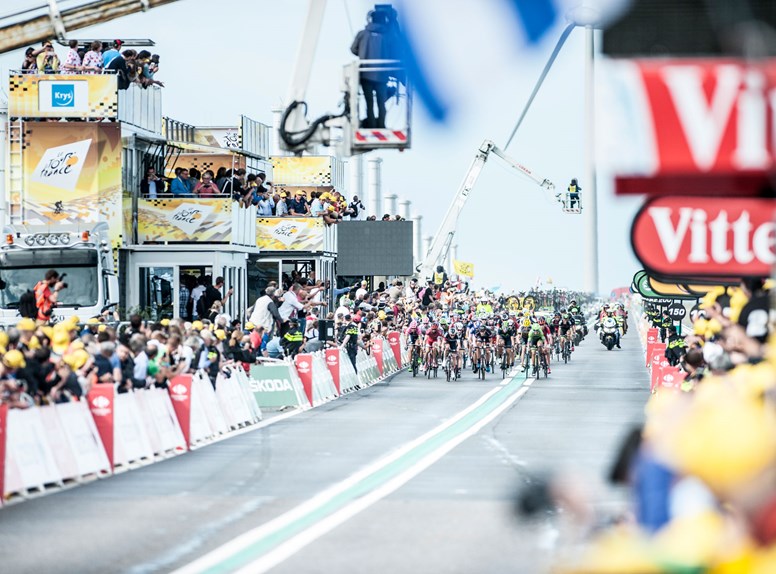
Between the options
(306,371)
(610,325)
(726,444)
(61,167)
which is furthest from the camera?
(610,325)

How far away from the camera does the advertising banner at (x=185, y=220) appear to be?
41188mm

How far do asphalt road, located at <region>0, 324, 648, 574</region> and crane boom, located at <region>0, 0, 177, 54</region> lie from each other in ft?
16.1

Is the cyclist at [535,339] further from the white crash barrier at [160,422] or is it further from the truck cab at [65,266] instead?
the white crash barrier at [160,422]

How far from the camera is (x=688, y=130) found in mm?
5461

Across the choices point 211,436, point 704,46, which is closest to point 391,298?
point 211,436

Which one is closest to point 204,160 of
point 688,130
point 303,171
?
point 303,171

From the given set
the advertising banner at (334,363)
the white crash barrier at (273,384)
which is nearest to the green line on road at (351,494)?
the white crash barrier at (273,384)

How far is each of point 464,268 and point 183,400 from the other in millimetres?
82257

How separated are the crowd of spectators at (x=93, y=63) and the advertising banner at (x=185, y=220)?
129 inches

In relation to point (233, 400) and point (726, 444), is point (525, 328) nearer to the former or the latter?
point (233, 400)

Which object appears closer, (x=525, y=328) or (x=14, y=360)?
(x=14, y=360)

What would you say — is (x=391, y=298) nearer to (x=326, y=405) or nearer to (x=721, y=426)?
(x=326, y=405)

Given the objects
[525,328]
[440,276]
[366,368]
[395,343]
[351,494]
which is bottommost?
[351,494]

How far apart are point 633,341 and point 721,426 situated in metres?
85.3
